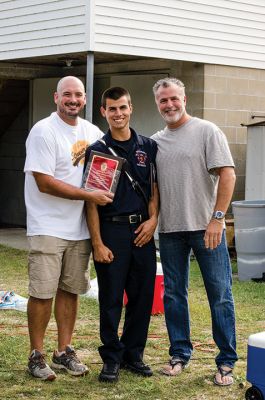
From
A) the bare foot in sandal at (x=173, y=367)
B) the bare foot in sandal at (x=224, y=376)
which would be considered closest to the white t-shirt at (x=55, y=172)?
the bare foot in sandal at (x=173, y=367)

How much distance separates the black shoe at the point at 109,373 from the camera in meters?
5.34

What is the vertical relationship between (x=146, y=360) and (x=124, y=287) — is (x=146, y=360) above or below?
below

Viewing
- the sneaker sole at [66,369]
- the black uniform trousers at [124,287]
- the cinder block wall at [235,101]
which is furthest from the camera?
the cinder block wall at [235,101]

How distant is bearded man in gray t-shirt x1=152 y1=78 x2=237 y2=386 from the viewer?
523 centimetres

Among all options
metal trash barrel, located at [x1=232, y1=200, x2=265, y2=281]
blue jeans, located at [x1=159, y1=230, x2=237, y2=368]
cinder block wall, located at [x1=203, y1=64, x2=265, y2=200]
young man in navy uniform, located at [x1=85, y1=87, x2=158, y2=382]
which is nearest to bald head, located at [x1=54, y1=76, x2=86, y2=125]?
young man in navy uniform, located at [x1=85, y1=87, x2=158, y2=382]

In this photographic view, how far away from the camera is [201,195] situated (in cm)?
530

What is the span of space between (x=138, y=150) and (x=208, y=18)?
6.90 m

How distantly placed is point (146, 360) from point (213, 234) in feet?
4.05

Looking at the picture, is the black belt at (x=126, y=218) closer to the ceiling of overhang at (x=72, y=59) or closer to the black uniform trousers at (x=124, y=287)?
the black uniform trousers at (x=124, y=287)

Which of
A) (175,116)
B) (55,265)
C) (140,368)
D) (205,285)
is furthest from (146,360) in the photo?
(175,116)

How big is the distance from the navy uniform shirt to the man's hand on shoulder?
0.45 m

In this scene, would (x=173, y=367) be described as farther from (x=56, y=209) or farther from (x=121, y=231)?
(x=56, y=209)

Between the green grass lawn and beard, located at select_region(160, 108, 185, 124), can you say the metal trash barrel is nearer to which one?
the green grass lawn

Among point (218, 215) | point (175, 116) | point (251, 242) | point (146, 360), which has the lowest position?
point (146, 360)
